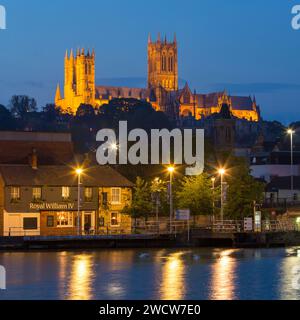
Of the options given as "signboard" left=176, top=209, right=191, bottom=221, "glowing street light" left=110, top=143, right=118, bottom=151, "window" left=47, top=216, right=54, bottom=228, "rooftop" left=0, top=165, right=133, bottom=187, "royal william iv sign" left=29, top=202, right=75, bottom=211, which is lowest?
"window" left=47, top=216, right=54, bottom=228

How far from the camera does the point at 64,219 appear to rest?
106125 mm

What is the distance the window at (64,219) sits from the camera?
105750 millimetres

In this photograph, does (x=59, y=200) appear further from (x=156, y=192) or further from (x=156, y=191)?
(x=156, y=191)

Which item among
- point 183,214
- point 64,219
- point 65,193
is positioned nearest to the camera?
point 183,214

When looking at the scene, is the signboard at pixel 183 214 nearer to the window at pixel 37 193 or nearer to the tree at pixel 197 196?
the tree at pixel 197 196

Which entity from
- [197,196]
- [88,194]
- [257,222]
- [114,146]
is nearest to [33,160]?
[88,194]

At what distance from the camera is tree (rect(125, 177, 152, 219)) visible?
107 m

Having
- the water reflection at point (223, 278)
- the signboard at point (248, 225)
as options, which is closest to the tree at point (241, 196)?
the signboard at point (248, 225)

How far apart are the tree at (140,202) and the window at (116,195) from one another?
1.64m

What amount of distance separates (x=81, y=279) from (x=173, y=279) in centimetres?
621

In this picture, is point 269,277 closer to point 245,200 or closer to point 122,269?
point 122,269

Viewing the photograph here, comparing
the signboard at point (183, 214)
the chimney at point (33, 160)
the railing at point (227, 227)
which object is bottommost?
the railing at point (227, 227)

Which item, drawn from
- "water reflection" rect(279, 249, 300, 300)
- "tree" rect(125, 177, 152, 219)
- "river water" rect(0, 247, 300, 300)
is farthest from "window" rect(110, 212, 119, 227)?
"water reflection" rect(279, 249, 300, 300)

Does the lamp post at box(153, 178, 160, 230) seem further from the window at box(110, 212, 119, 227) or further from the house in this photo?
the window at box(110, 212, 119, 227)
